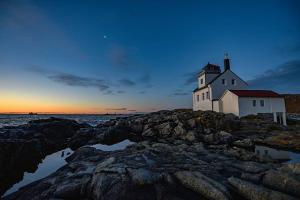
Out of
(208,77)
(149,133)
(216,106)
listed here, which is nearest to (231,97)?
(216,106)

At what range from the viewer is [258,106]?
3947 centimetres

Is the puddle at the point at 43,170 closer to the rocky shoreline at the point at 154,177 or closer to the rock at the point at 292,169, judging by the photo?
the rocky shoreline at the point at 154,177

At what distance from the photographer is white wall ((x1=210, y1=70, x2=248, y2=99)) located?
44.8 meters

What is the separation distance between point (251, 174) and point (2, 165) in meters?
16.2

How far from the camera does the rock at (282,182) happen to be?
8.02 meters

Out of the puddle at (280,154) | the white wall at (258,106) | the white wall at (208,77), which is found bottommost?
the puddle at (280,154)

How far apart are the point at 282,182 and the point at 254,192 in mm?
1526

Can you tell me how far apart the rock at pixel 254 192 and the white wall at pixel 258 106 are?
32.7 m

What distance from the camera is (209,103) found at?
151 feet

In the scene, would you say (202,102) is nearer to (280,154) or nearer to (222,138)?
(222,138)

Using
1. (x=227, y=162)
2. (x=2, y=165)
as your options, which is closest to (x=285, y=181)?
(x=227, y=162)

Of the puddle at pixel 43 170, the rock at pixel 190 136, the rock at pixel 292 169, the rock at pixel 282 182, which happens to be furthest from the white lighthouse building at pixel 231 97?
the rock at pixel 282 182

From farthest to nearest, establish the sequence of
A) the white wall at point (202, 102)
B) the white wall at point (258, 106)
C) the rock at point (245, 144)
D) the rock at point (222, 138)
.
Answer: the white wall at point (202, 102)
the white wall at point (258, 106)
the rock at point (222, 138)
the rock at point (245, 144)

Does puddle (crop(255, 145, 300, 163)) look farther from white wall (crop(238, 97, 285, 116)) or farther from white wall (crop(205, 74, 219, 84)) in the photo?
white wall (crop(205, 74, 219, 84))
